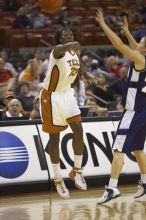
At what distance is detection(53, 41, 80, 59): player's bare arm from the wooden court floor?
65.4 inches

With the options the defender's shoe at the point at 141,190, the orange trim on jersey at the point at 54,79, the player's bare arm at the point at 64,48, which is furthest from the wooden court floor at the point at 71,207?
the player's bare arm at the point at 64,48

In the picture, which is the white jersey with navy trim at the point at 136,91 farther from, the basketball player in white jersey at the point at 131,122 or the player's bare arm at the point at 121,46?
the player's bare arm at the point at 121,46

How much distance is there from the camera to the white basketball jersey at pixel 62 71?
7.60m

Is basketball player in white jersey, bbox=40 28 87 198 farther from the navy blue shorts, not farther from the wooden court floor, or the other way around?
the navy blue shorts

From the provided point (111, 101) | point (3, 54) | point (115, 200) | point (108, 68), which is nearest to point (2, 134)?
point (115, 200)

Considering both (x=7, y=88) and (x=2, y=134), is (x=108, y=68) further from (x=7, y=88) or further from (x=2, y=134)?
(x=2, y=134)

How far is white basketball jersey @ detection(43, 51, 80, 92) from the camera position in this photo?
7.60 m

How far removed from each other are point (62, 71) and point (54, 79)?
0.13 metres

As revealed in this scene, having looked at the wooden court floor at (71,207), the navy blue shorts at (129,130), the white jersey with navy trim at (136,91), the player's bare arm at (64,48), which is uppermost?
the player's bare arm at (64,48)

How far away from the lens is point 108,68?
1484cm

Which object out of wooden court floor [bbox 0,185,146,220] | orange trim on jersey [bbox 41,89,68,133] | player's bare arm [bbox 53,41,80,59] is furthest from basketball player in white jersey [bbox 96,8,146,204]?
orange trim on jersey [bbox 41,89,68,133]

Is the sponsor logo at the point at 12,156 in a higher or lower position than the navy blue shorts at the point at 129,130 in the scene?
Answer: lower

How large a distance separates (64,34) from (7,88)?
292cm

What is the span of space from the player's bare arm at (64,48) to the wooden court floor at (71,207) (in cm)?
166
